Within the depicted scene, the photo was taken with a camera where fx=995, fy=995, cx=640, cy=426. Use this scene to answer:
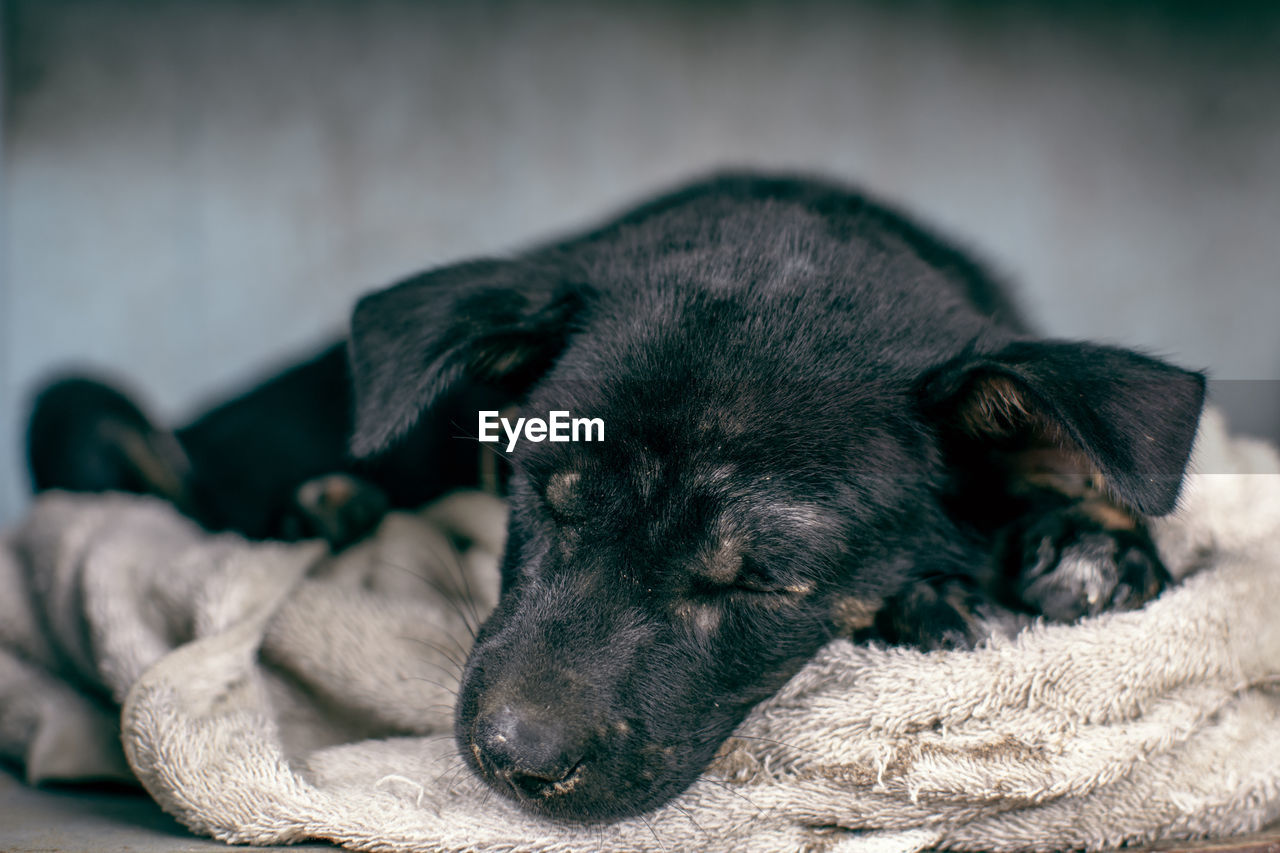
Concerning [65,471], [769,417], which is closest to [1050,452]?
[769,417]

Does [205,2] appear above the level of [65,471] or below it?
above

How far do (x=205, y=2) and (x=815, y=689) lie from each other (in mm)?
4809

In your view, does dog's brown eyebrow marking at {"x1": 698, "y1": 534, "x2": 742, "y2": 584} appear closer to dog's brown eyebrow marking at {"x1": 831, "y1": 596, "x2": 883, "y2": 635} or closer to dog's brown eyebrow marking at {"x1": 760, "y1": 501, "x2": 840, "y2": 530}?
dog's brown eyebrow marking at {"x1": 760, "y1": 501, "x2": 840, "y2": 530}

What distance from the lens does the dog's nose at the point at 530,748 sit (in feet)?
5.36

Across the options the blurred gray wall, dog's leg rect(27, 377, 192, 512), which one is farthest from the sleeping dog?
the blurred gray wall

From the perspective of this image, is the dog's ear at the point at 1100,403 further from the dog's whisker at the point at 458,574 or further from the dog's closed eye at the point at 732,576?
the dog's whisker at the point at 458,574

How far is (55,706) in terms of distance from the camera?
2256 millimetres

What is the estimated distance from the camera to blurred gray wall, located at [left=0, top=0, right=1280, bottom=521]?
4938 mm

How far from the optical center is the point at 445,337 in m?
2.06

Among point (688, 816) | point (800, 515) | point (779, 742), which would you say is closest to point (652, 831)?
point (688, 816)

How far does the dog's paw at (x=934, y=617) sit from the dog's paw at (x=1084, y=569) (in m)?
0.14

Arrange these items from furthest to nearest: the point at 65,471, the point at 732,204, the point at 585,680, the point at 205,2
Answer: the point at 205,2
the point at 65,471
the point at 732,204
the point at 585,680

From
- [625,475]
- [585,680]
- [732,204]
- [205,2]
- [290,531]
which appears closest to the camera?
[585,680]

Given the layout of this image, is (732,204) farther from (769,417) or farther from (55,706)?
A: (55,706)
